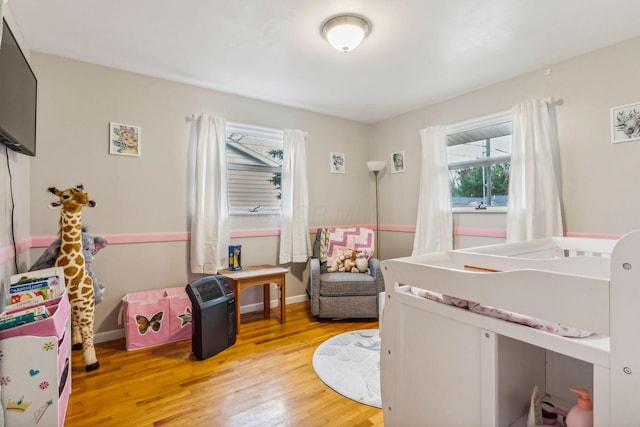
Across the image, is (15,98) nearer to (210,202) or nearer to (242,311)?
(210,202)

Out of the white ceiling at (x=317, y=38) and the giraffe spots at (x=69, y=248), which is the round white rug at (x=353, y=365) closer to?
the giraffe spots at (x=69, y=248)

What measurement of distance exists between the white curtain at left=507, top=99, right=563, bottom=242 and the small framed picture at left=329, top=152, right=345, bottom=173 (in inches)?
74.4

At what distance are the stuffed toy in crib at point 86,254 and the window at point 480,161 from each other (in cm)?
326

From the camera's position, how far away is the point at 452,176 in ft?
11.3

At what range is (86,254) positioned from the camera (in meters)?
2.18

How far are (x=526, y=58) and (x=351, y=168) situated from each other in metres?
2.13

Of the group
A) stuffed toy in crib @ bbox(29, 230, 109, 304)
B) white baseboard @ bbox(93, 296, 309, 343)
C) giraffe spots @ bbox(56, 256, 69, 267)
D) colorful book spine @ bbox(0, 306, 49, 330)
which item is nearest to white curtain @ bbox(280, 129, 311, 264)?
white baseboard @ bbox(93, 296, 309, 343)

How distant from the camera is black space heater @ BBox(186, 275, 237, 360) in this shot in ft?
7.47

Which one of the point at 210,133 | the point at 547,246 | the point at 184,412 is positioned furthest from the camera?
the point at 210,133

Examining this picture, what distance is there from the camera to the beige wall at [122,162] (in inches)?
94.8

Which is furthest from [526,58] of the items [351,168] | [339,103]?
[351,168]

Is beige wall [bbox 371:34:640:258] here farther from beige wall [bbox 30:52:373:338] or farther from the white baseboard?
beige wall [bbox 30:52:373:338]

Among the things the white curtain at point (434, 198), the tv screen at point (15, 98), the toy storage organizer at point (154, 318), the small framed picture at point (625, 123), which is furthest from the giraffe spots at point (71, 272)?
the small framed picture at point (625, 123)

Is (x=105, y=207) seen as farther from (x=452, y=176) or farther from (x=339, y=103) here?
(x=452, y=176)
